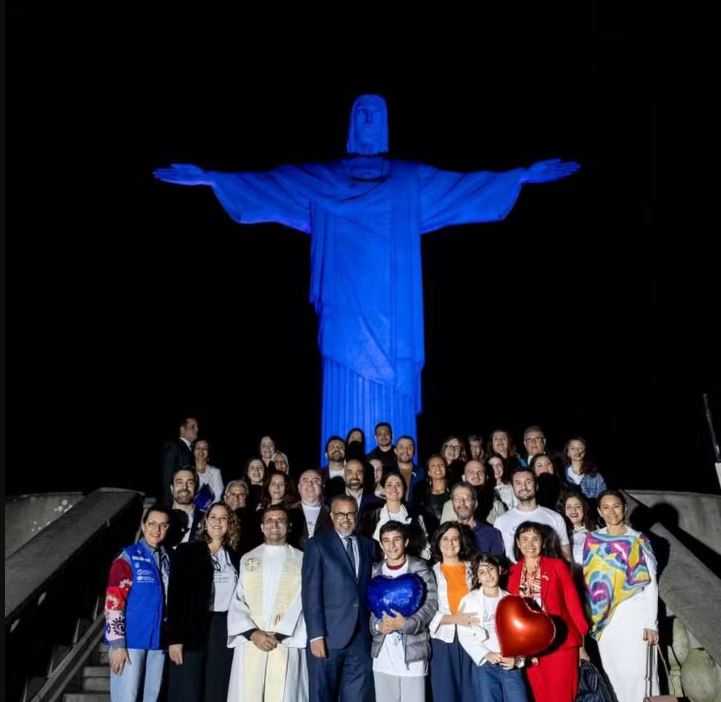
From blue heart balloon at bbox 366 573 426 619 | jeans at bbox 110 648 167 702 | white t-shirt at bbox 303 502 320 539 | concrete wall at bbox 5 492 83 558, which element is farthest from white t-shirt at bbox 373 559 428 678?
concrete wall at bbox 5 492 83 558

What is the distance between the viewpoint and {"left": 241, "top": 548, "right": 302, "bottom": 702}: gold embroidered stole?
4.38 metres

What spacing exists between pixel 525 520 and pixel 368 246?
452cm

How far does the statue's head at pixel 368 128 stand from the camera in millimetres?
9211

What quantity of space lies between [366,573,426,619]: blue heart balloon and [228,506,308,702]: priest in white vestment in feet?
1.83

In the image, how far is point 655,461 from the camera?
17031 mm

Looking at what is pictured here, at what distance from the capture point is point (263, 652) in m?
4.44

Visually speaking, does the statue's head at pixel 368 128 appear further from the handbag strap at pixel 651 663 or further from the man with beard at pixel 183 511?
the handbag strap at pixel 651 663

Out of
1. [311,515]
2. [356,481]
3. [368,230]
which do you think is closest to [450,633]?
[311,515]

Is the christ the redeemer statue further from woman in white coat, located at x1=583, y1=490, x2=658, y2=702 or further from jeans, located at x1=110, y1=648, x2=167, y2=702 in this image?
jeans, located at x1=110, y1=648, x2=167, y2=702

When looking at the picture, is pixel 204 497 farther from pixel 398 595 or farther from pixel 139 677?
pixel 398 595

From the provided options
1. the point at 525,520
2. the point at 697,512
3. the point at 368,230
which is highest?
the point at 368,230

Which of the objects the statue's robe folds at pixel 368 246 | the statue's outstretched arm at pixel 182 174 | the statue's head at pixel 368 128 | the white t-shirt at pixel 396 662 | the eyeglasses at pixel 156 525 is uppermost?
the statue's head at pixel 368 128

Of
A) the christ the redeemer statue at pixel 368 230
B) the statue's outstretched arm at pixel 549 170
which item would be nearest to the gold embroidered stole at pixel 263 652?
the christ the redeemer statue at pixel 368 230

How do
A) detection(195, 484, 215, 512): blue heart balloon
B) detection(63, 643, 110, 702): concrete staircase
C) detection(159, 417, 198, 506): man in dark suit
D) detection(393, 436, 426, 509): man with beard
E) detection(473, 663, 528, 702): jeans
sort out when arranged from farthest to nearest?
detection(159, 417, 198, 506): man in dark suit → detection(195, 484, 215, 512): blue heart balloon → detection(393, 436, 426, 509): man with beard → detection(63, 643, 110, 702): concrete staircase → detection(473, 663, 528, 702): jeans
